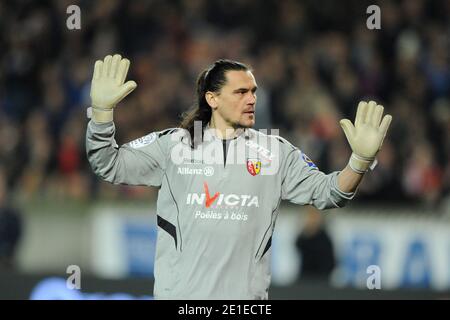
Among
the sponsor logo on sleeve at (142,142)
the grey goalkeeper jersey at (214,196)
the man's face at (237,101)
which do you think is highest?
the man's face at (237,101)

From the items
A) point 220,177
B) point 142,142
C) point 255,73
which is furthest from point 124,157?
point 255,73

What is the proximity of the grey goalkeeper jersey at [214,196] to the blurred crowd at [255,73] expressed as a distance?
216 inches

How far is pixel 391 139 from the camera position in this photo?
12086mm

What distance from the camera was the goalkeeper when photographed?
5.56 meters

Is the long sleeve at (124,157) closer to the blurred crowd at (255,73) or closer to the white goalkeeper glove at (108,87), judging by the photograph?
the white goalkeeper glove at (108,87)

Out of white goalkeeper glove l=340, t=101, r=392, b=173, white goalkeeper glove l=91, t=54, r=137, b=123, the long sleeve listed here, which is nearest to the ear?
the long sleeve

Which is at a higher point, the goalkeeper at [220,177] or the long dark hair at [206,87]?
the long dark hair at [206,87]

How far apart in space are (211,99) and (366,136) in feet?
3.21

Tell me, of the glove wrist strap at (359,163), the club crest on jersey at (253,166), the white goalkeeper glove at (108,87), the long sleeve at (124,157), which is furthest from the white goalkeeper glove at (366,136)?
the white goalkeeper glove at (108,87)

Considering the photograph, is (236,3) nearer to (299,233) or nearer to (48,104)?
(48,104)

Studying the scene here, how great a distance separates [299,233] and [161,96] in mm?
3069

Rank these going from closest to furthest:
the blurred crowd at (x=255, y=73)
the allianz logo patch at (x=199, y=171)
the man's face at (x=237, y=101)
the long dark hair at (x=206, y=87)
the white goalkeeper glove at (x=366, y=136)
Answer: the white goalkeeper glove at (x=366, y=136)
the allianz logo patch at (x=199, y=171)
the man's face at (x=237, y=101)
the long dark hair at (x=206, y=87)
the blurred crowd at (x=255, y=73)

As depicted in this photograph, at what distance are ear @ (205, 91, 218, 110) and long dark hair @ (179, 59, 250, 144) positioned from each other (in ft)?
0.08

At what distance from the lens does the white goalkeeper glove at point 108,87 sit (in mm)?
5625
